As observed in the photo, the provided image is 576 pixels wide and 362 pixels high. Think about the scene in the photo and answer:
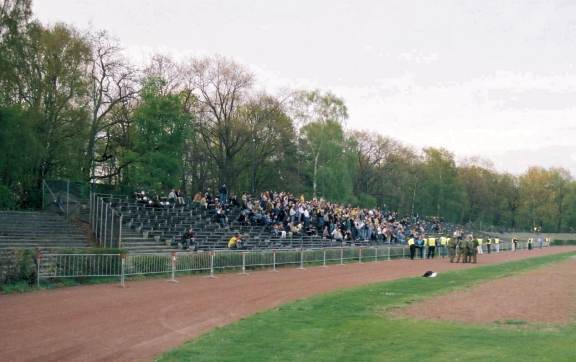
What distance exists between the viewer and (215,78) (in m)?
62.1

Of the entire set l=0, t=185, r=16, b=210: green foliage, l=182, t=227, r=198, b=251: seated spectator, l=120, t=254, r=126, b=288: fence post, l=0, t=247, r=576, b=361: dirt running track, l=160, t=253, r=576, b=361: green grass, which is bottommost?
l=0, t=247, r=576, b=361: dirt running track

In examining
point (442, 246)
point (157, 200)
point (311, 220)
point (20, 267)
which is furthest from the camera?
point (442, 246)

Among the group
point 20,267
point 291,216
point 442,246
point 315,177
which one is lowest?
point 442,246

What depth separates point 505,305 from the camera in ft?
58.3

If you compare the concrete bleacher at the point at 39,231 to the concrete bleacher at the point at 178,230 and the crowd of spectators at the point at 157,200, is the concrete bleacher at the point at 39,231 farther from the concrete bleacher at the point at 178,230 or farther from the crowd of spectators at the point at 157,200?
the crowd of spectators at the point at 157,200

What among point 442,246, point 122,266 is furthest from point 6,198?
point 442,246

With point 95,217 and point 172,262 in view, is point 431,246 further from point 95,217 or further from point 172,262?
point 172,262

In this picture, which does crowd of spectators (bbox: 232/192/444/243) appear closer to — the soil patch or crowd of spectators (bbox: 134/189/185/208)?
crowd of spectators (bbox: 134/189/185/208)

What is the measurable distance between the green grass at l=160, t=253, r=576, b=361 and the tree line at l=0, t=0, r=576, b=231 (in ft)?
72.8

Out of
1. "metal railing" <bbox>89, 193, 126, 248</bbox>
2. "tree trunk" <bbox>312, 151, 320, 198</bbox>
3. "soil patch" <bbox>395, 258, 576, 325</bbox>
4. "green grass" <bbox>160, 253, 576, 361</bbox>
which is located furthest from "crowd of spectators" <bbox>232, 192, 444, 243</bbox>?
"green grass" <bbox>160, 253, 576, 361</bbox>

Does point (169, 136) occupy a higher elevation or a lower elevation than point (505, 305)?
higher

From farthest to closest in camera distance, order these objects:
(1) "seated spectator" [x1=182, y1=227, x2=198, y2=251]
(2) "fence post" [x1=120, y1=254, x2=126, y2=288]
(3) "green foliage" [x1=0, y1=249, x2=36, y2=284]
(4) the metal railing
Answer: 1. (1) "seated spectator" [x1=182, y1=227, x2=198, y2=251]
2. (4) the metal railing
3. (2) "fence post" [x1=120, y1=254, x2=126, y2=288]
4. (3) "green foliage" [x1=0, y1=249, x2=36, y2=284]

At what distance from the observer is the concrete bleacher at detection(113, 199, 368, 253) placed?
32.0 meters

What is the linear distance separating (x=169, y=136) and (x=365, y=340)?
33.0m
